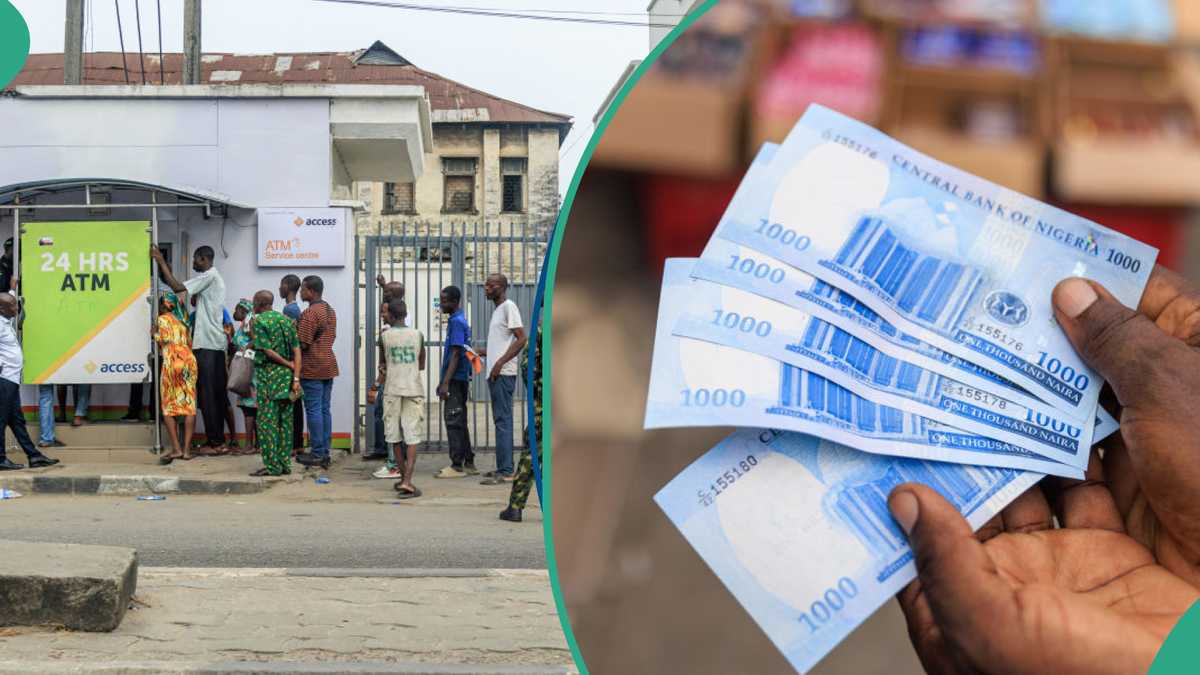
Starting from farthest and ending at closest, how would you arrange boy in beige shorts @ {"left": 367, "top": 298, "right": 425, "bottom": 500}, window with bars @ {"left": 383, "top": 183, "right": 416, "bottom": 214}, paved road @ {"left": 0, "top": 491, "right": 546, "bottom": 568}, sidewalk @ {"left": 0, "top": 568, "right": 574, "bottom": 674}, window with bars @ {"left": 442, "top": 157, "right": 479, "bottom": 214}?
1. window with bars @ {"left": 383, "top": 183, "right": 416, "bottom": 214}
2. window with bars @ {"left": 442, "top": 157, "right": 479, "bottom": 214}
3. boy in beige shorts @ {"left": 367, "top": 298, "right": 425, "bottom": 500}
4. paved road @ {"left": 0, "top": 491, "right": 546, "bottom": 568}
5. sidewalk @ {"left": 0, "top": 568, "right": 574, "bottom": 674}

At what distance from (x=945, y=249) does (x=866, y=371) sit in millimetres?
166

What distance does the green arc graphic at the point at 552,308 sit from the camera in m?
1.26

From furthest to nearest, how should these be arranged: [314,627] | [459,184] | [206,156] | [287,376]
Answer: [459,184], [206,156], [287,376], [314,627]

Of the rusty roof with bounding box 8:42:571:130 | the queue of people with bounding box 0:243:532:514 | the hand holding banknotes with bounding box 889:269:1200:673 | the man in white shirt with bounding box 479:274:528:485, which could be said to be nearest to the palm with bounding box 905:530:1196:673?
the hand holding banknotes with bounding box 889:269:1200:673

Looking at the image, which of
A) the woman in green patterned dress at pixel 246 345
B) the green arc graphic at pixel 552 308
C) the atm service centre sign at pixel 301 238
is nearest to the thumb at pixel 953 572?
the green arc graphic at pixel 552 308

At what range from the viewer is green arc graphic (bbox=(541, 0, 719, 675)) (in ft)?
4.13

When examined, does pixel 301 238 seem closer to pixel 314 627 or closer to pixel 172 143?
pixel 172 143

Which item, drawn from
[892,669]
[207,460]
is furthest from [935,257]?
[207,460]

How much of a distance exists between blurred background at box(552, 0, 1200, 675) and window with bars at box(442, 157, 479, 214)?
30.9 metres

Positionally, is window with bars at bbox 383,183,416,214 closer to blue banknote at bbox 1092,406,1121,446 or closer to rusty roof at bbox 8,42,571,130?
rusty roof at bbox 8,42,571,130

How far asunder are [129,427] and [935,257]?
10549 millimetres

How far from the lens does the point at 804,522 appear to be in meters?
1.22

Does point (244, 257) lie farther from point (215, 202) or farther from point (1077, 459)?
point (1077, 459)

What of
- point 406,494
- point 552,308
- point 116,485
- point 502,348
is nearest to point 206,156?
point 116,485
